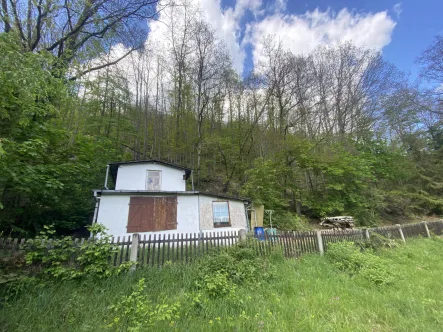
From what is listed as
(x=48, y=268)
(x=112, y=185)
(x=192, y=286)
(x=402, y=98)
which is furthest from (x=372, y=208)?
(x=112, y=185)

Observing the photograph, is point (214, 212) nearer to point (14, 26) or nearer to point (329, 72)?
point (14, 26)

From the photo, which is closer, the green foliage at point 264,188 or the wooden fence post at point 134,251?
the wooden fence post at point 134,251

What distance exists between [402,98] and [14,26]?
85.3 ft

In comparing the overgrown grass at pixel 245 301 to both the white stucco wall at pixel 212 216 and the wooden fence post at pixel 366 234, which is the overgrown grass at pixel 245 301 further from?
the white stucco wall at pixel 212 216

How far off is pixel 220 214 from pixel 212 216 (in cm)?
50

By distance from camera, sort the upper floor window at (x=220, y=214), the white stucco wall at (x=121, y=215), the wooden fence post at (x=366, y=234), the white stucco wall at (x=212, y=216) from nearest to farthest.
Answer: the wooden fence post at (x=366, y=234), the white stucco wall at (x=121, y=215), the white stucco wall at (x=212, y=216), the upper floor window at (x=220, y=214)

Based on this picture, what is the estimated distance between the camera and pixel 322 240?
6516mm

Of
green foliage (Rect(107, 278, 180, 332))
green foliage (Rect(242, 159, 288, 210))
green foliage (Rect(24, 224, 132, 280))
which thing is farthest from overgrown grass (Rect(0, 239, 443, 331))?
green foliage (Rect(242, 159, 288, 210))

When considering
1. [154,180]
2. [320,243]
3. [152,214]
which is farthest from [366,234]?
[154,180]

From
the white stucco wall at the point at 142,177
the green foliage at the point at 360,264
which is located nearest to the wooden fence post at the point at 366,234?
the green foliage at the point at 360,264

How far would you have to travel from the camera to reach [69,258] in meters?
4.02

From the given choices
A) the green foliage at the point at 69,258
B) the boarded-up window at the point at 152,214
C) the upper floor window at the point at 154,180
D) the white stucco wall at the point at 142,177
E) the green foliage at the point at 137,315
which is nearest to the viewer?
the green foliage at the point at 137,315

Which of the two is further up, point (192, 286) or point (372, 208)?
point (372, 208)

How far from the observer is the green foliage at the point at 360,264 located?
4411 mm
